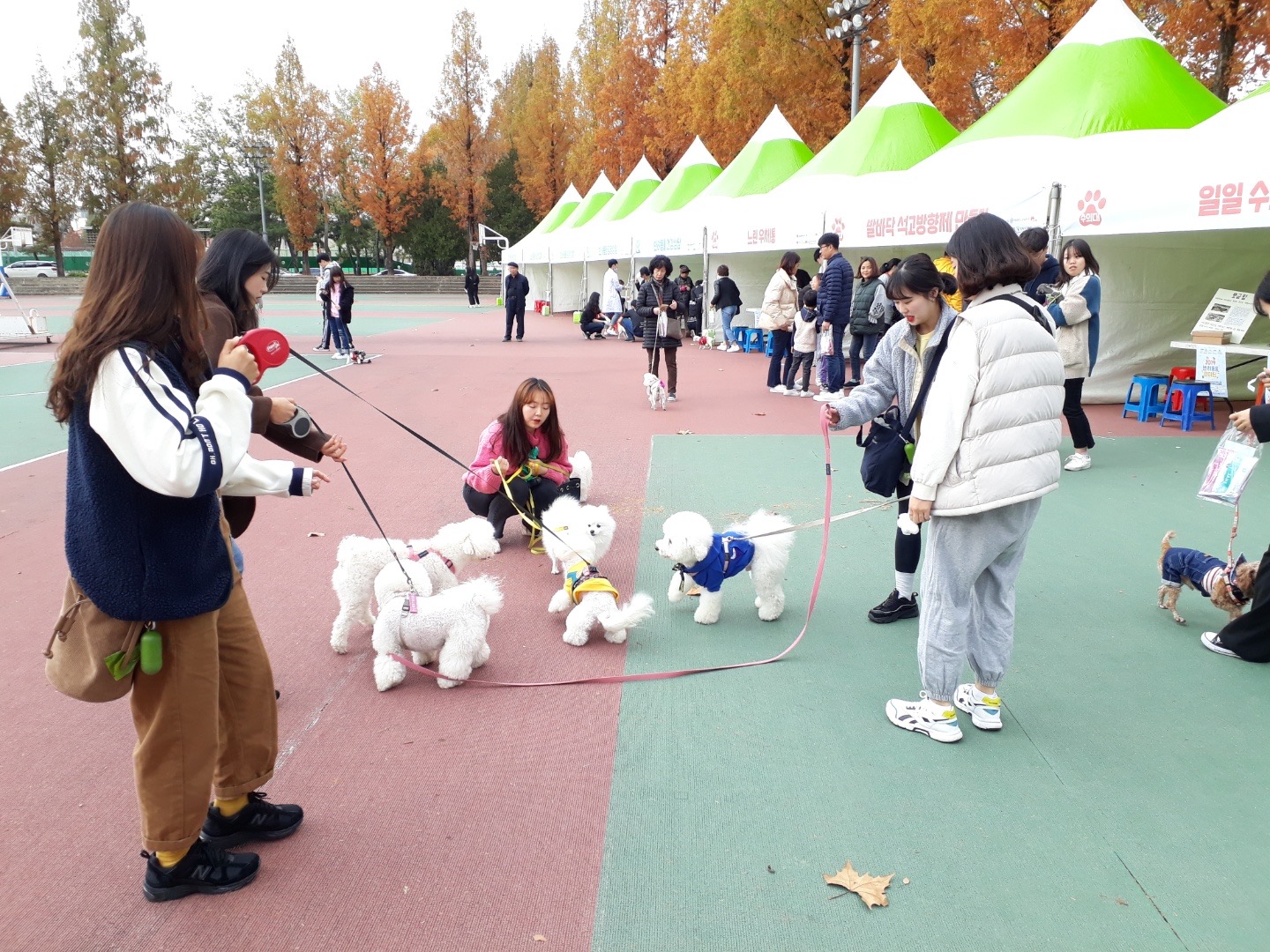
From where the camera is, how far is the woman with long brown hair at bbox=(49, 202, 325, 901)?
195 cm

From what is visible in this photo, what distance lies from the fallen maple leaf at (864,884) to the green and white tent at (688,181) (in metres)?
20.0

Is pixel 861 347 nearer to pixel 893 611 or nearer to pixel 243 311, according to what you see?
pixel 893 611

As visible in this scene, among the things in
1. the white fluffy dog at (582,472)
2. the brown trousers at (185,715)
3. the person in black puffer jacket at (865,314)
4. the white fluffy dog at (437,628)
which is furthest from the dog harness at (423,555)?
the person in black puffer jacket at (865,314)

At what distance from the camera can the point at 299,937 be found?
90.5 inches

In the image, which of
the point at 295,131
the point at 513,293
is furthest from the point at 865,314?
the point at 295,131

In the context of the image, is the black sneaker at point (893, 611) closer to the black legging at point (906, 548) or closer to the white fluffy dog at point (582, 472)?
the black legging at point (906, 548)

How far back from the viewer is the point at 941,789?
9.64ft

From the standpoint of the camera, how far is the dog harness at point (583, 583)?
410 cm

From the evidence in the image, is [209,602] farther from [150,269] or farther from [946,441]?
[946,441]

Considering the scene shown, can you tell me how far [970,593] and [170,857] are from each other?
2.73 m

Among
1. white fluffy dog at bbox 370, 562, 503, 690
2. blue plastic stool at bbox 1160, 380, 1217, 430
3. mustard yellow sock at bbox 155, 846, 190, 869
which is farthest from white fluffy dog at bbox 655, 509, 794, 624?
blue plastic stool at bbox 1160, 380, 1217, 430

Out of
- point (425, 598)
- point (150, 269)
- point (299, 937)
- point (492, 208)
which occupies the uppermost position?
point (492, 208)

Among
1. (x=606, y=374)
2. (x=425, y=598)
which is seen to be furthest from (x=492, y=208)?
(x=425, y=598)

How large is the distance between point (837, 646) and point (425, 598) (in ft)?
6.46
